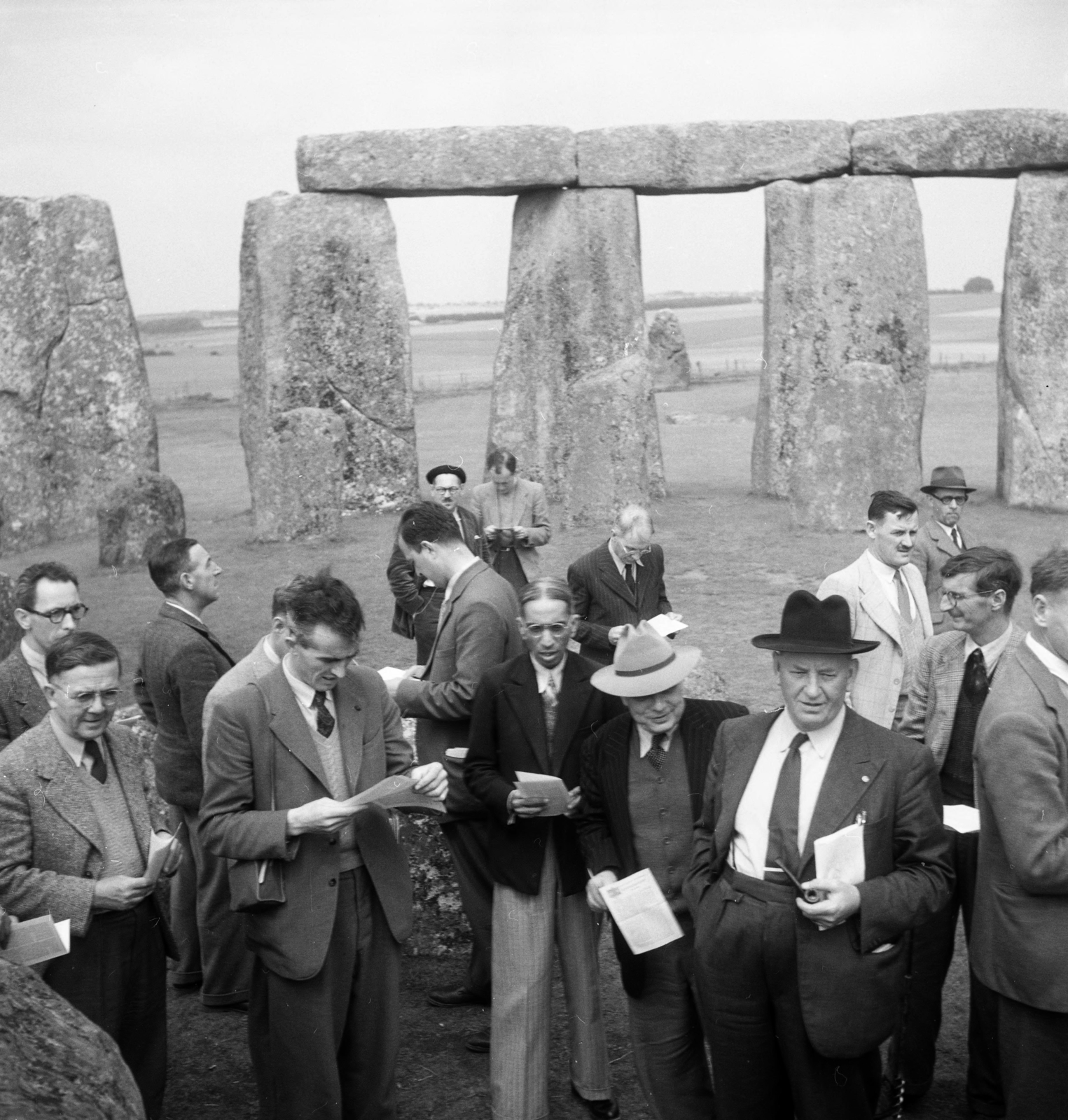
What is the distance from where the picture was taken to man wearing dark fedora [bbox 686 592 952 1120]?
14.2ft

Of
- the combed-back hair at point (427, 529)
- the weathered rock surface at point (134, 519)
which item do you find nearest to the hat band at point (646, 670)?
the combed-back hair at point (427, 529)

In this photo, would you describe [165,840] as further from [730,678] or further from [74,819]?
[730,678]

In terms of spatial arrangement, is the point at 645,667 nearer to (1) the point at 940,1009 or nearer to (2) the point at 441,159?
(1) the point at 940,1009

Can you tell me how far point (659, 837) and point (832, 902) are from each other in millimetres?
897

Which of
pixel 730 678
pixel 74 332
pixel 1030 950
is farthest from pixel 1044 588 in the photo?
pixel 74 332

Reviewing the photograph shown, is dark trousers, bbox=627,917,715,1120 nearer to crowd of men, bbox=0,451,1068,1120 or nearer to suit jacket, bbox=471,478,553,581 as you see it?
crowd of men, bbox=0,451,1068,1120

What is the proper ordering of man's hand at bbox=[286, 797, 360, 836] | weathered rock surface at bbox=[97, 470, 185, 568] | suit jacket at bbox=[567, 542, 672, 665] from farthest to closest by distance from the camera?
weathered rock surface at bbox=[97, 470, 185, 568], suit jacket at bbox=[567, 542, 672, 665], man's hand at bbox=[286, 797, 360, 836]

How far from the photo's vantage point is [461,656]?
598cm

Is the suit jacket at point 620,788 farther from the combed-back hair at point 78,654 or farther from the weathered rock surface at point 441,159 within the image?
the weathered rock surface at point 441,159

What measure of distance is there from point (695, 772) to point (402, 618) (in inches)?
159

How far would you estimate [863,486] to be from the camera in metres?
14.9

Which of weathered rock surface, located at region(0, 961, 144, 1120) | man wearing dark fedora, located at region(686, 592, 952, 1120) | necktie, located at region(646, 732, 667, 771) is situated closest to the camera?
weathered rock surface, located at region(0, 961, 144, 1120)

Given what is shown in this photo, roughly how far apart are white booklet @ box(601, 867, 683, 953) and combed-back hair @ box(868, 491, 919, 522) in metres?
2.70

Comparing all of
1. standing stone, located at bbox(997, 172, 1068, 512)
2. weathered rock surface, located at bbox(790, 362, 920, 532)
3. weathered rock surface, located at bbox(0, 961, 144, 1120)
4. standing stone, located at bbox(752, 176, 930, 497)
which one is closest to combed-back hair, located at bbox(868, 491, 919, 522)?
weathered rock surface, located at bbox(0, 961, 144, 1120)
